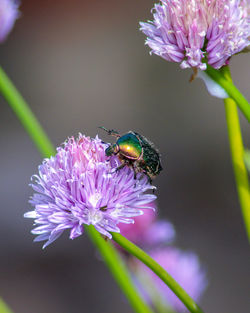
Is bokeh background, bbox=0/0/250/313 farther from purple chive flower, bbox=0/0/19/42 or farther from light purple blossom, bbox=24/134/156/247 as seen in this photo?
light purple blossom, bbox=24/134/156/247

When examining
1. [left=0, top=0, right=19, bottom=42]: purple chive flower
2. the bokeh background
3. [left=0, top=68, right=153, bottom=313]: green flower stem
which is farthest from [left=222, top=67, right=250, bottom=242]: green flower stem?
the bokeh background

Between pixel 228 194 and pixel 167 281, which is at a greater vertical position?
pixel 167 281

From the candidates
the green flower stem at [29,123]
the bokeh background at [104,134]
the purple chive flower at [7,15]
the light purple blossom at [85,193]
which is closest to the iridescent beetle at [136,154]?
the light purple blossom at [85,193]

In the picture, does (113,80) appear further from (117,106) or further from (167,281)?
(167,281)

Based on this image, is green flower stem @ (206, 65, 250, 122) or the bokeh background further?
the bokeh background

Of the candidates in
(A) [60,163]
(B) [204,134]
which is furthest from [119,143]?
(B) [204,134]

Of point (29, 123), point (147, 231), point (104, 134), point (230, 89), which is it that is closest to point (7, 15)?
point (29, 123)
